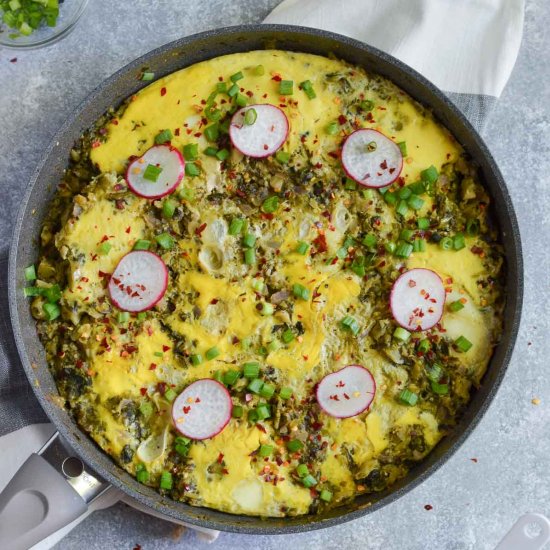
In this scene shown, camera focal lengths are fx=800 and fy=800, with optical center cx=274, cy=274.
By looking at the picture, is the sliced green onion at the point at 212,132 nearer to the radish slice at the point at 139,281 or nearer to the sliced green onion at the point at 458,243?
the radish slice at the point at 139,281

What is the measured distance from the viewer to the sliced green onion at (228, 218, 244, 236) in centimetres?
334

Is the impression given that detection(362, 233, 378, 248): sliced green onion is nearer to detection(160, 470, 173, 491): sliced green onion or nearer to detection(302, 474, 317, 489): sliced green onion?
detection(302, 474, 317, 489): sliced green onion

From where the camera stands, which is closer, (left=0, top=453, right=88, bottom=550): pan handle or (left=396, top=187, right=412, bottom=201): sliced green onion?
(left=0, top=453, right=88, bottom=550): pan handle

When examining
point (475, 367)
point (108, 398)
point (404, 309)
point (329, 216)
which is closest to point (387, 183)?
point (329, 216)

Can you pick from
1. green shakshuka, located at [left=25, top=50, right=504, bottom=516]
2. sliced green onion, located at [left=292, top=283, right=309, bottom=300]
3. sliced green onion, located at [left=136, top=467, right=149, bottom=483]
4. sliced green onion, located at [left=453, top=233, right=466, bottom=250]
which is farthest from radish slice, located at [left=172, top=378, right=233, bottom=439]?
→ sliced green onion, located at [left=453, top=233, right=466, bottom=250]

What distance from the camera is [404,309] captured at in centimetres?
329

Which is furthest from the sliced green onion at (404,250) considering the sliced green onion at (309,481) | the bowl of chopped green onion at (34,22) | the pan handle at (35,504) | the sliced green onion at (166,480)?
the bowl of chopped green onion at (34,22)

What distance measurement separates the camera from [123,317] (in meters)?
3.31

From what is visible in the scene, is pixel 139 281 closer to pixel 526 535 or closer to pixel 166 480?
pixel 166 480

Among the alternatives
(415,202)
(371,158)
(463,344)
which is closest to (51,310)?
(371,158)

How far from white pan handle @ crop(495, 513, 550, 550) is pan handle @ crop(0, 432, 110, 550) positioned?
5.75 feet

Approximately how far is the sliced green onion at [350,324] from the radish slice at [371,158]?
0.57 m

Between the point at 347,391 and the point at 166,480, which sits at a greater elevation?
the point at 166,480

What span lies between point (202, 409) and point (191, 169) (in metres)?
1.00
